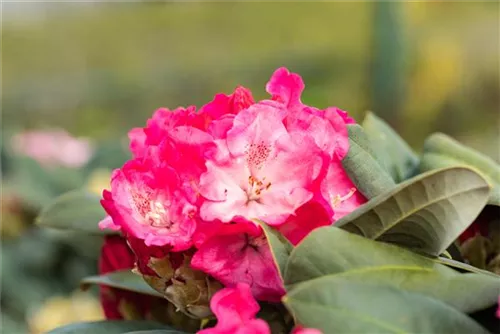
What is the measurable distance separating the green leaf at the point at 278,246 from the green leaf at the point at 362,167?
0.08 m

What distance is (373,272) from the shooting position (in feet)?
1.33

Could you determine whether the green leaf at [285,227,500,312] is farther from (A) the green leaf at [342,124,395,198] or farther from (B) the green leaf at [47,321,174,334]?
(B) the green leaf at [47,321,174,334]

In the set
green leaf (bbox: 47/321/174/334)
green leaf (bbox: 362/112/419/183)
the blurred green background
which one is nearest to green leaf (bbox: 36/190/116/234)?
green leaf (bbox: 47/321/174/334)

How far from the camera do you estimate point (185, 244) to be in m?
0.45

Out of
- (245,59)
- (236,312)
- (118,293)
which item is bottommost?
(245,59)

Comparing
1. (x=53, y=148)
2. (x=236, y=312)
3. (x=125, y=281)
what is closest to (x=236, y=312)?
(x=236, y=312)

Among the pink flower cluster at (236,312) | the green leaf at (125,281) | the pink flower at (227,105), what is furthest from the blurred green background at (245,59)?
the pink flower cluster at (236,312)

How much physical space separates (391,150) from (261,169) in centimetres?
22

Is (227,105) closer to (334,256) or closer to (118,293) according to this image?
(334,256)

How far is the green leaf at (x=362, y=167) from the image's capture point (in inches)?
19.4

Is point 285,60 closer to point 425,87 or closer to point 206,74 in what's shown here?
point 206,74

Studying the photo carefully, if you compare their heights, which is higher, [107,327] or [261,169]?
[261,169]

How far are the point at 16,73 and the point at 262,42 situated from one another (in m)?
1.28

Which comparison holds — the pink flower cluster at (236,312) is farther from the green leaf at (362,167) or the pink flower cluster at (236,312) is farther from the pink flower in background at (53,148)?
the pink flower in background at (53,148)
